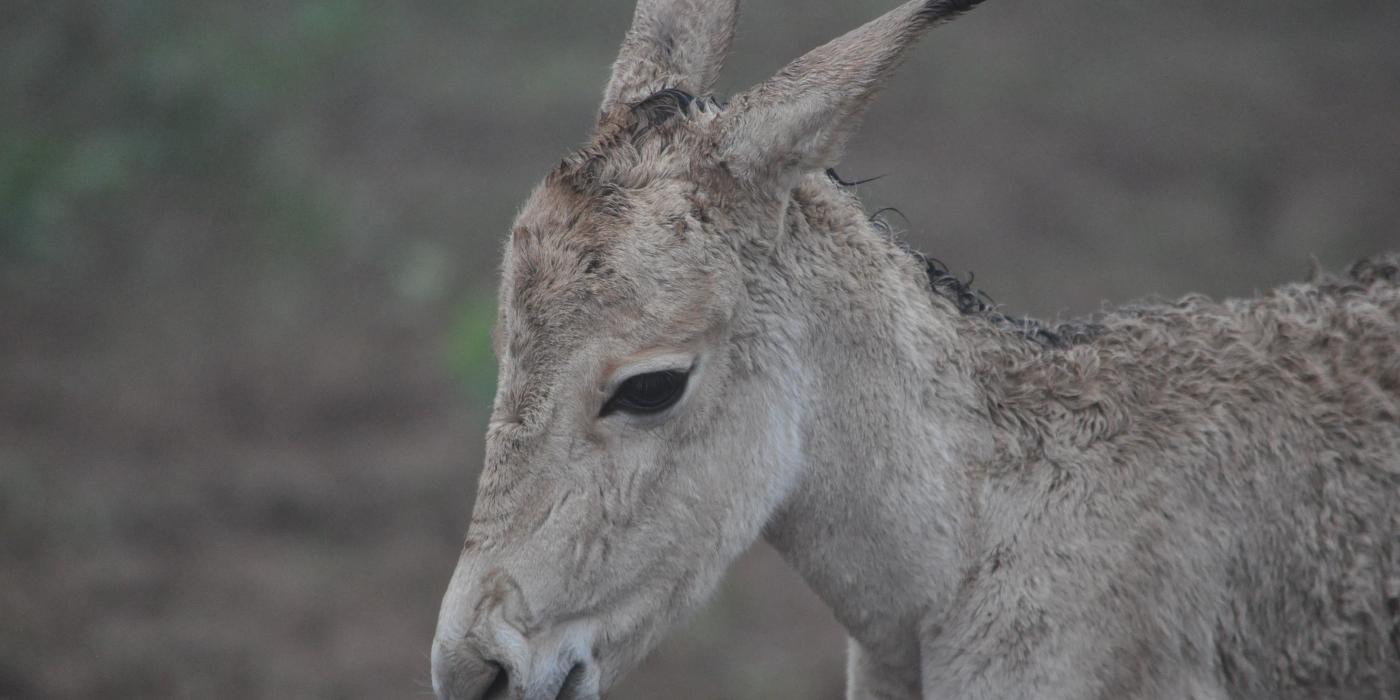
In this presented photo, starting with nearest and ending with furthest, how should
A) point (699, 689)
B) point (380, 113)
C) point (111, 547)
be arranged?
point (699, 689) < point (111, 547) < point (380, 113)

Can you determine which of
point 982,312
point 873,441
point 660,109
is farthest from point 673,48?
point 873,441

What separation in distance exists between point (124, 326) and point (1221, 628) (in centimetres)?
784

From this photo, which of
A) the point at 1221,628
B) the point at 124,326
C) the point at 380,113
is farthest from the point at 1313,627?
the point at 380,113

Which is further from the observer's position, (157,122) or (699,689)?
(157,122)

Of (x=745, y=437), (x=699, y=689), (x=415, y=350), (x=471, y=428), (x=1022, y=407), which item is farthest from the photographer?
(x=415, y=350)

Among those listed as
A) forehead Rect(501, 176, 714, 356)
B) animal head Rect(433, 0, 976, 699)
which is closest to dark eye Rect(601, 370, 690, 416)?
animal head Rect(433, 0, 976, 699)

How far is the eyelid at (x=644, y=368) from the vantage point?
108 inches

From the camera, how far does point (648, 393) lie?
9.15ft

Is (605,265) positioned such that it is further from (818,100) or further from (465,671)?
(465,671)

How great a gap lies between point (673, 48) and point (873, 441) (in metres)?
1.20

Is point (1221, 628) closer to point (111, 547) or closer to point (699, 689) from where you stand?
point (699, 689)

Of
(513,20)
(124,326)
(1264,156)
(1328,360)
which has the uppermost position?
(513,20)

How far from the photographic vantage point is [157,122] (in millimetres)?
9008

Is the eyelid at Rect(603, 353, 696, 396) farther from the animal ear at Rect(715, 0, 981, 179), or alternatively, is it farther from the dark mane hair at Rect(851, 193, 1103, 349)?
the dark mane hair at Rect(851, 193, 1103, 349)
